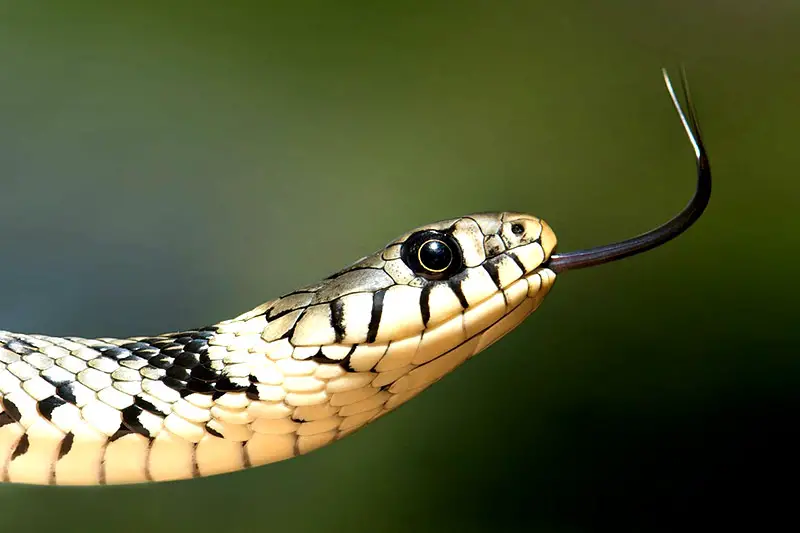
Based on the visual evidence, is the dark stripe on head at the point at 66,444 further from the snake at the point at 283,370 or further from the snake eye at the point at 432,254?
the snake eye at the point at 432,254

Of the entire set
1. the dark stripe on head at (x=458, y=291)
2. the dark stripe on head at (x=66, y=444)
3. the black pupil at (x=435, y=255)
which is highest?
the black pupil at (x=435, y=255)

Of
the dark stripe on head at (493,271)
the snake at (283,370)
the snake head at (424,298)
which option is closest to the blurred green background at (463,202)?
the snake at (283,370)

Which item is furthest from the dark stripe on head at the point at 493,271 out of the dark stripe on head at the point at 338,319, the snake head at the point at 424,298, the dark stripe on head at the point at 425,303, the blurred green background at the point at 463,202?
the blurred green background at the point at 463,202

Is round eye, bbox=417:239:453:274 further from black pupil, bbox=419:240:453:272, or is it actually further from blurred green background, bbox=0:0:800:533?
blurred green background, bbox=0:0:800:533

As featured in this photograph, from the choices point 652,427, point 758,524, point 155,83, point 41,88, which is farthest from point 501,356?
Answer: point 41,88

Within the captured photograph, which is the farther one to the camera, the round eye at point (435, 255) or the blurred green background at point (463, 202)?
the blurred green background at point (463, 202)

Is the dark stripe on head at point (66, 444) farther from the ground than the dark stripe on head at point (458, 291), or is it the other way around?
the dark stripe on head at point (66, 444)

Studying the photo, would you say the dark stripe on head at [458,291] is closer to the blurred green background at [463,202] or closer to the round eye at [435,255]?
the round eye at [435,255]
